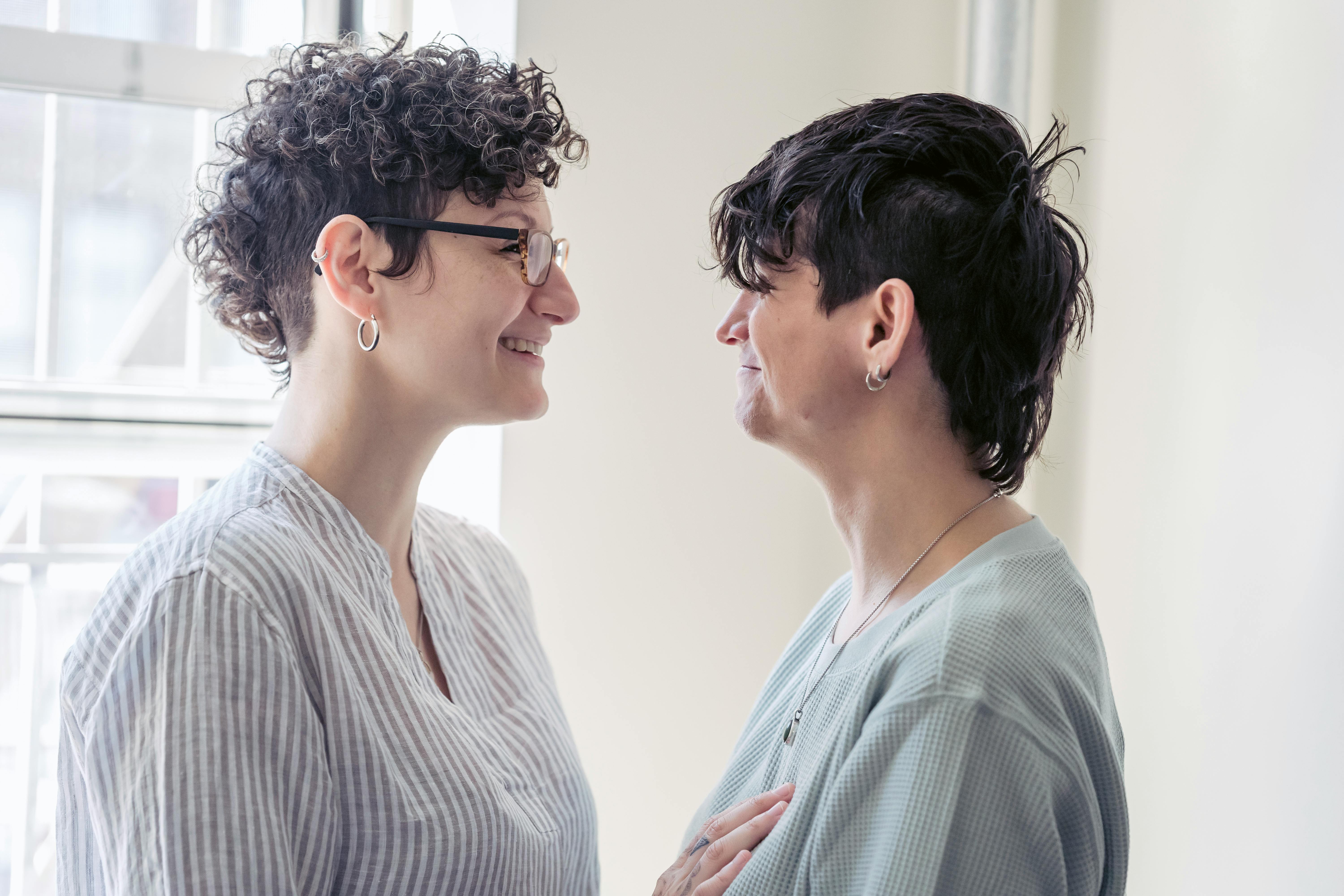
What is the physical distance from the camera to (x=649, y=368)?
2.07m

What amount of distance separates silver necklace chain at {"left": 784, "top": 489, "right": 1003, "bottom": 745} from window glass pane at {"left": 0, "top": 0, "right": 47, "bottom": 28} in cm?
207

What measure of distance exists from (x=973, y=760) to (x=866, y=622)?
0.33 meters

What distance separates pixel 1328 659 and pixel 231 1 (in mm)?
2452

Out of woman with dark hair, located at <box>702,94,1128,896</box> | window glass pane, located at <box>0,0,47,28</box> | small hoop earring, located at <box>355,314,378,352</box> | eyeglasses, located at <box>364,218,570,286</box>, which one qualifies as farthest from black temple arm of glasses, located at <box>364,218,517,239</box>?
window glass pane, located at <box>0,0,47,28</box>

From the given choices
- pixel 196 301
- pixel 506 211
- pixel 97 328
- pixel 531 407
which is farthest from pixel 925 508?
pixel 97 328

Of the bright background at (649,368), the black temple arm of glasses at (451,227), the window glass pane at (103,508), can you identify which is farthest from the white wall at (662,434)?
the window glass pane at (103,508)

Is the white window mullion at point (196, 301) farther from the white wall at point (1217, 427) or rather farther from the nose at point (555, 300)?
the white wall at point (1217, 427)

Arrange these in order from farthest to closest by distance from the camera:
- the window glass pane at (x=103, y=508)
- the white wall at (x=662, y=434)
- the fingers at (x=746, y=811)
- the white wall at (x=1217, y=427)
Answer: the window glass pane at (x=103, y=508) < the white wall at (x=662, y=434) < the white wall at (x=1217, y=427) < the fingers at (x=746, y=811)

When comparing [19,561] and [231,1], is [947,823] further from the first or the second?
[231,1]

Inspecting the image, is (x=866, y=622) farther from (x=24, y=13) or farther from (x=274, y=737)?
(x=24, y=13)

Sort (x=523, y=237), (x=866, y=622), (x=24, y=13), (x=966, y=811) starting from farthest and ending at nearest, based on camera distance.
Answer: (x=24, y=13) → (x=523, y=237) → (x=866, y=622) → (x=966, y=811)

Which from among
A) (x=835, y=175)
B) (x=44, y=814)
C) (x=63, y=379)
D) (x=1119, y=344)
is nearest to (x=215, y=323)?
(x=63, y=379)

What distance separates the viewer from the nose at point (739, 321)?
4.29ft

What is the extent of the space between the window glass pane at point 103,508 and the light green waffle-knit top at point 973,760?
5.66 ft
